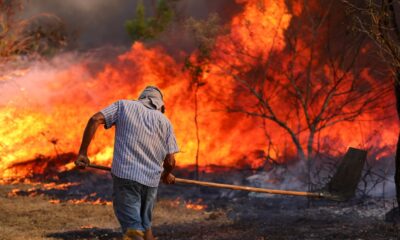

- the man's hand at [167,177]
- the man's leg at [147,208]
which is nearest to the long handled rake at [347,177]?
the man's hand at [167,177]

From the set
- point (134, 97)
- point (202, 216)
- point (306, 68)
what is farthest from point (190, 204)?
point (306, 68)

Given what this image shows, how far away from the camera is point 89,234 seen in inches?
332

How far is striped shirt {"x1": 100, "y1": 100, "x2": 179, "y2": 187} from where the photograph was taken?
4758 mm

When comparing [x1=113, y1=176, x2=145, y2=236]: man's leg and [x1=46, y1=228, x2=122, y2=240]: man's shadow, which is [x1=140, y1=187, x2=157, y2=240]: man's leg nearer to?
[x1=113, y1=176, x2=145, y2=236]: man's leg

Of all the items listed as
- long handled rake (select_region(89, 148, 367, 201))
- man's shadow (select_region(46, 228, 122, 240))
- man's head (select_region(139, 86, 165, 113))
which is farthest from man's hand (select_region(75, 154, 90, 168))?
man's shadow (select_region(46, 228, 122, 240))

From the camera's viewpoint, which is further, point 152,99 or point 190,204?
point 190,204

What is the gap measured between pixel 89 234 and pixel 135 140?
421cm

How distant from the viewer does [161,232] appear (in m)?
8.63

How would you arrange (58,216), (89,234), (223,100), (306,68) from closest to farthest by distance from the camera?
(89,234)
(58,216)
(306,68)
(223,100)

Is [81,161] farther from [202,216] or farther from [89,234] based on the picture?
[202,216]

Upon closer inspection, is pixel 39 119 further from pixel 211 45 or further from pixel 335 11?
pixel 335 11

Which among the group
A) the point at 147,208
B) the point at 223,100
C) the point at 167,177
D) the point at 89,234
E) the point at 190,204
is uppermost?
the point at 223,100

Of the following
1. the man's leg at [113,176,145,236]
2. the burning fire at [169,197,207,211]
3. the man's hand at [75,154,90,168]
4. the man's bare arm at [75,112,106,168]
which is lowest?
the burning fire at [169,197,207,211]

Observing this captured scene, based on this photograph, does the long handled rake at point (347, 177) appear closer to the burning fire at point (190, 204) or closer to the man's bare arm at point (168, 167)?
the man's bare arm at point (168, 167)
